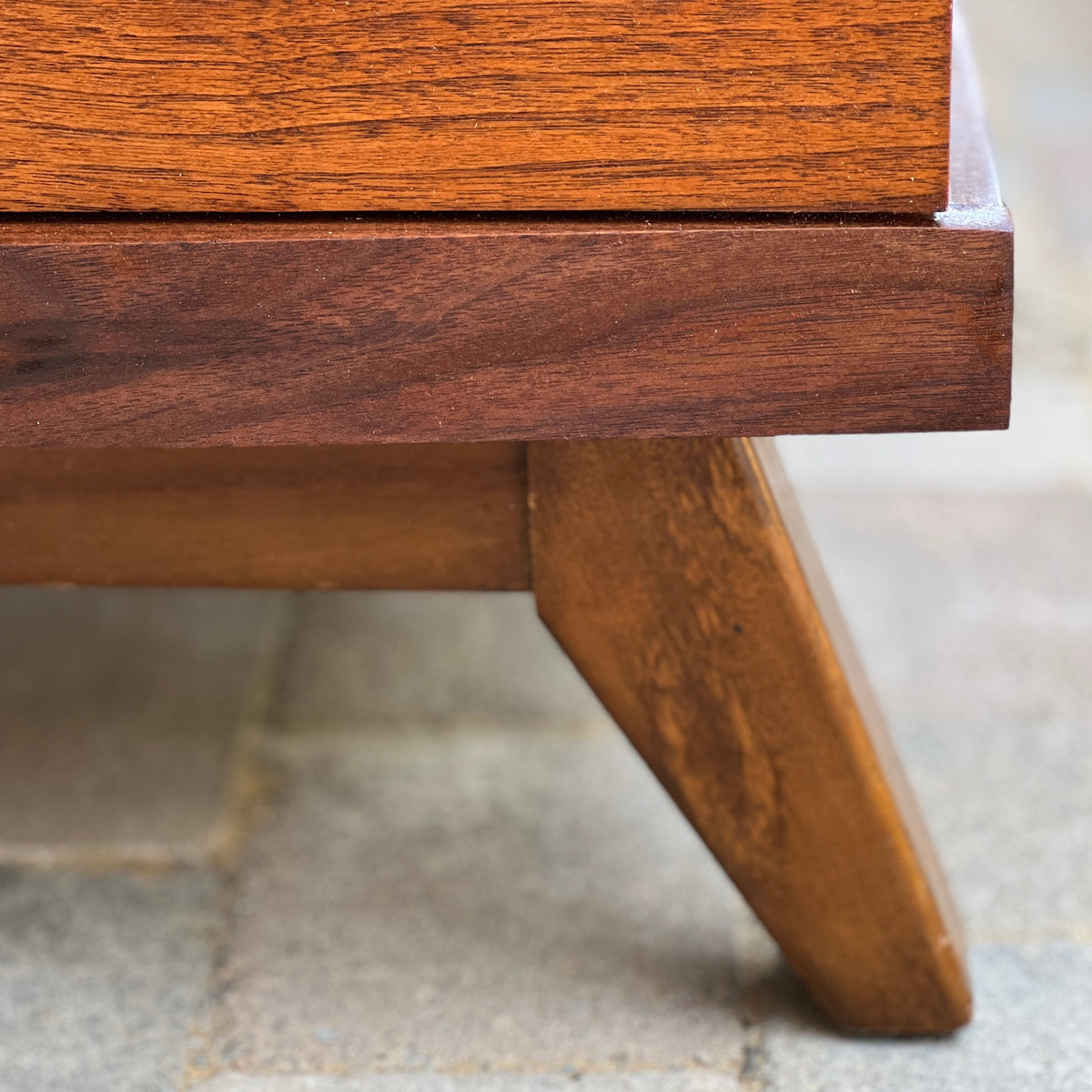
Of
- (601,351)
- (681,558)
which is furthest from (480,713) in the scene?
(601,351)

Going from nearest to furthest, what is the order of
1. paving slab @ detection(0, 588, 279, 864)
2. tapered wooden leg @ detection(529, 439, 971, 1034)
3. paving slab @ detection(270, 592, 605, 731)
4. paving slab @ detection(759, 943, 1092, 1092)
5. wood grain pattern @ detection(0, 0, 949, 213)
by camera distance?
wood grain pattern @ detection(0, 0, 949, 213), tapered wooden leg @ detection(529, 439, 971, 1034), paving slab @ detection(759, 943, 1092, 1092), paving slab @ detection(0, 588, 279, 864), paving slab @ detection(270, 592, 605, 731)

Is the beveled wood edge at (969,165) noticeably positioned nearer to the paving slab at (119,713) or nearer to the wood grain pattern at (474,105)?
the wood grain pattern at (474,105)

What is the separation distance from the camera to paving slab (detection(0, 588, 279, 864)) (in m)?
0.95

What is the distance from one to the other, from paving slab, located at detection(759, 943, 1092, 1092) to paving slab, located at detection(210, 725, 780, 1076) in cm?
3

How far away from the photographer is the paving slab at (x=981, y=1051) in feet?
2.35

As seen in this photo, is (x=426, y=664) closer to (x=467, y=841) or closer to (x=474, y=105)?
(x=467, y=841)

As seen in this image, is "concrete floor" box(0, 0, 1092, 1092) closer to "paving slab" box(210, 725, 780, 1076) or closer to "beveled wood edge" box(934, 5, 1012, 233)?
"paving slab" box(210, 725, 780, 1076)

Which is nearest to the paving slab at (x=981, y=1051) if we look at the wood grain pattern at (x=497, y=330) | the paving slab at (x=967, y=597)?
the paving slab at (x=967, y=597)

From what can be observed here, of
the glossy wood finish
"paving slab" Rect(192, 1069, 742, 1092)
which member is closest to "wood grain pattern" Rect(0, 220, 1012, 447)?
the glossy wood finish

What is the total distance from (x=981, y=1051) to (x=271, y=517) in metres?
0.47

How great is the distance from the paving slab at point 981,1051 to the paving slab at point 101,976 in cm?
33

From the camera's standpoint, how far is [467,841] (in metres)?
0.93

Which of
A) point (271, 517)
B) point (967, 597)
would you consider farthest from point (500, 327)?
point (967, 597)

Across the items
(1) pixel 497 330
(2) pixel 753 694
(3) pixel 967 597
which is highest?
(1) pixel 497 330
